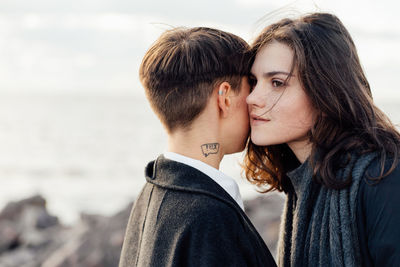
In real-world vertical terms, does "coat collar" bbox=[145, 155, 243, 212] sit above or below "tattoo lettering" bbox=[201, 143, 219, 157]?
below

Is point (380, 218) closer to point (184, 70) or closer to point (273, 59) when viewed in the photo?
point (273, 59)

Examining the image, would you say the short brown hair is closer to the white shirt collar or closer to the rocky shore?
the white shirt collar

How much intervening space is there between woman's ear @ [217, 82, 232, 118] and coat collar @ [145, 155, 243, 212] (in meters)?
0.37

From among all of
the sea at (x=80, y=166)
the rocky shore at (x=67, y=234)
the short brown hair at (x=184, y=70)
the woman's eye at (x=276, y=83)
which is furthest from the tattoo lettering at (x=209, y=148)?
the rocky shore at (x=67, y=234)

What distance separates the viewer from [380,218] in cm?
200

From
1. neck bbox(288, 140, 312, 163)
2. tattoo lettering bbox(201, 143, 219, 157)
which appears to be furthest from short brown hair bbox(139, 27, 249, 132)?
neck bbox(288, 140, 312, 163)

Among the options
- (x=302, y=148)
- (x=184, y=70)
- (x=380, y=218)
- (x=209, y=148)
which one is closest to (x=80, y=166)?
(x=302, y=148)

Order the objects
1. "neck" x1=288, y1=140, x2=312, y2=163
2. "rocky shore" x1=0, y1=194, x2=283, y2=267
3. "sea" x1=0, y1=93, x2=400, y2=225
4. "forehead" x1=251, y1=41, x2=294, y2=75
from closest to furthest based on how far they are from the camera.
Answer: "forehead" x1=251, y1=41, x2=294, y2=75 < "neck" x1=288, y1=140, x2=312, y2=163 < "rocky shore" x1=0, y1=194, x2=283, y2=267 < "sea" x1=0, y1=93, x2=400, y2=225

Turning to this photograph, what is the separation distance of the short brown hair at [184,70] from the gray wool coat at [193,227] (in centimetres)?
28

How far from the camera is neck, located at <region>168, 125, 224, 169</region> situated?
2.21 meters

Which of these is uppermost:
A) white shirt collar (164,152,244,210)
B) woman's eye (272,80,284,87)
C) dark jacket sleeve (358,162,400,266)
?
woman's eye (272,80,284,87)

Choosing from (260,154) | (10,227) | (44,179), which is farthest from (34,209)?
(260,154)

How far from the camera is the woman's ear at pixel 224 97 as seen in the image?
224cm

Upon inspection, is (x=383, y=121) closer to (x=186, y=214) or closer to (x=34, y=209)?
(x=186, y=214)
